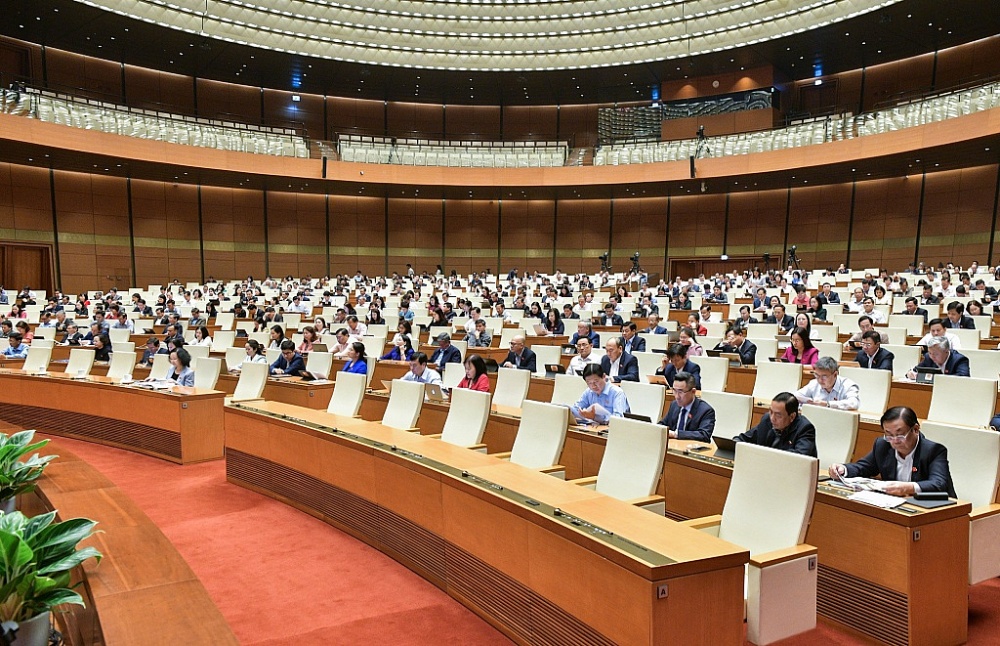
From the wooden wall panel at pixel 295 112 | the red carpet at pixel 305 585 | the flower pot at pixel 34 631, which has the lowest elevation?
the red carpet at pixel 305 585

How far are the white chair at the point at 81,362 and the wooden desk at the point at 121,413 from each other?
1.91ft

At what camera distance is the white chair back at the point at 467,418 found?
4.98 meters

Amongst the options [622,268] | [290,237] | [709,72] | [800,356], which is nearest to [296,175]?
[290,237]

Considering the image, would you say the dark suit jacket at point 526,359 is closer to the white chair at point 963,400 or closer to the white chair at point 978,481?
the white chair at point 963,400

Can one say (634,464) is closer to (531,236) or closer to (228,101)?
(531,236)

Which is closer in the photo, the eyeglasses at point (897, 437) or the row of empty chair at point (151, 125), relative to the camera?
the eyeglasses at point (897, 437)

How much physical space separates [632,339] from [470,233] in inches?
723

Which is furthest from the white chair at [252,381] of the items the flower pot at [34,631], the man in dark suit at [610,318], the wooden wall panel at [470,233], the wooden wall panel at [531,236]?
the wooden wall panel at [531,236]

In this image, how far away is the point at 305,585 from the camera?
3.86 meters

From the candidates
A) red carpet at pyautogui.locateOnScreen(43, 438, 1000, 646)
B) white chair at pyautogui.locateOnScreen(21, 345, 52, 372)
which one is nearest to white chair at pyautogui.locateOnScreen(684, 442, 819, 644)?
red carpet at pyautogui.locateOnScreen(43, 438, 1000, 646)

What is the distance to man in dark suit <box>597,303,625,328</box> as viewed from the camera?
11.4 m

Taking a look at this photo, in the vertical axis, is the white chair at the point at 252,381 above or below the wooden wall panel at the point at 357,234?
below

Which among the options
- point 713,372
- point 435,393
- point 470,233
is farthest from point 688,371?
point 470,233

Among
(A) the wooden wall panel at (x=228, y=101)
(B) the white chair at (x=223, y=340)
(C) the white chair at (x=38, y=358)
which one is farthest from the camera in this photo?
(A) the wooden wall panel at (x=228, y=101)
